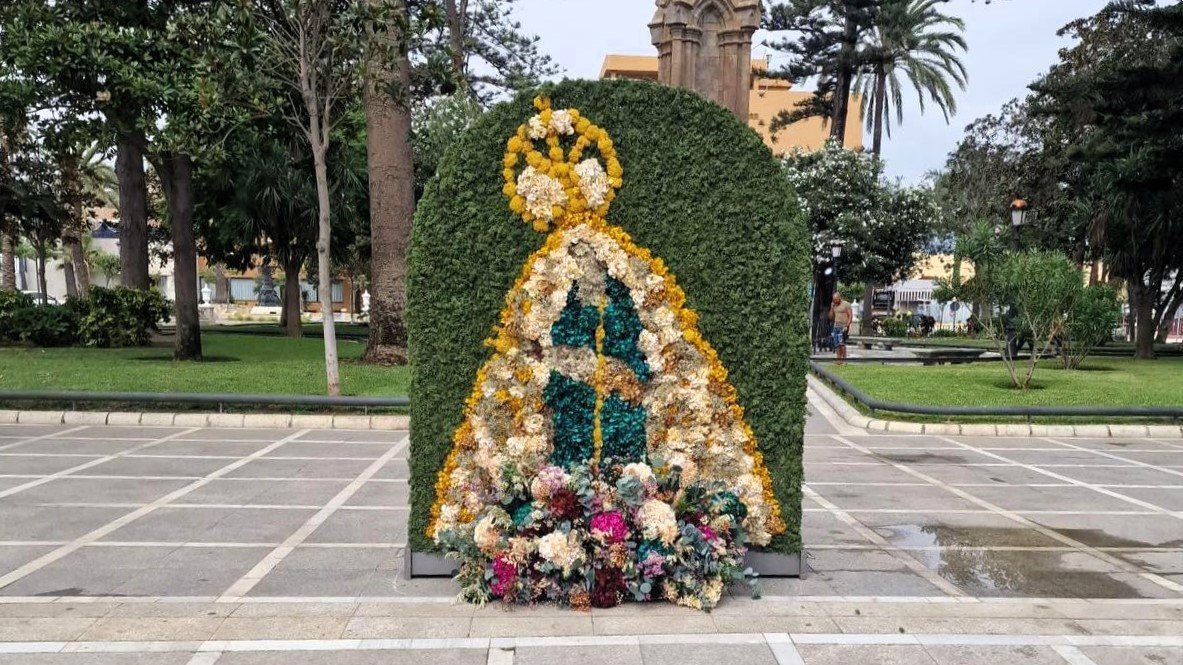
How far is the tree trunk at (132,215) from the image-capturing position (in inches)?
787

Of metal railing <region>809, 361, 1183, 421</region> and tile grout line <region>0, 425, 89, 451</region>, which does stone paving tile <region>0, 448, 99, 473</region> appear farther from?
metal railing <region>809, 361, 1183, 421</region>

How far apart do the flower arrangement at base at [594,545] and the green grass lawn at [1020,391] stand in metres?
9.92

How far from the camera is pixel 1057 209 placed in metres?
29.5

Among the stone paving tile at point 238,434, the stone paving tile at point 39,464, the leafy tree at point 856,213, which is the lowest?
the stone paving tile at point 238,434

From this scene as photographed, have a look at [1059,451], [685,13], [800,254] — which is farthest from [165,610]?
[685,13]

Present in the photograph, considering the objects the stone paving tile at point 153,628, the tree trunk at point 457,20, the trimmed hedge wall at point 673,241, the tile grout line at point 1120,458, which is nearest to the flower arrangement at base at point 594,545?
the trimmed hedge wall at point 673,241

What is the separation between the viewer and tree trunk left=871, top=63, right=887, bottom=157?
34.9 metres

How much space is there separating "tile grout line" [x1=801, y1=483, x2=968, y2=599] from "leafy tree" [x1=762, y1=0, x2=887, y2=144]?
28.9 metres

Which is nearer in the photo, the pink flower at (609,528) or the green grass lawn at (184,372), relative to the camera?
the pink flower at (609,528)

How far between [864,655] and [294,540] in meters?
4.16

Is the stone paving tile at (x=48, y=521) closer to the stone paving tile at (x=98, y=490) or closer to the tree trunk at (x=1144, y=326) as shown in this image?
the stone paving tile at (x=98, y=490)

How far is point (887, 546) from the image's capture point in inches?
242

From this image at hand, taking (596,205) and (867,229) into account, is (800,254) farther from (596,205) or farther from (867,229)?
(867,229)

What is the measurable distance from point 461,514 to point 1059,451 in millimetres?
9098
